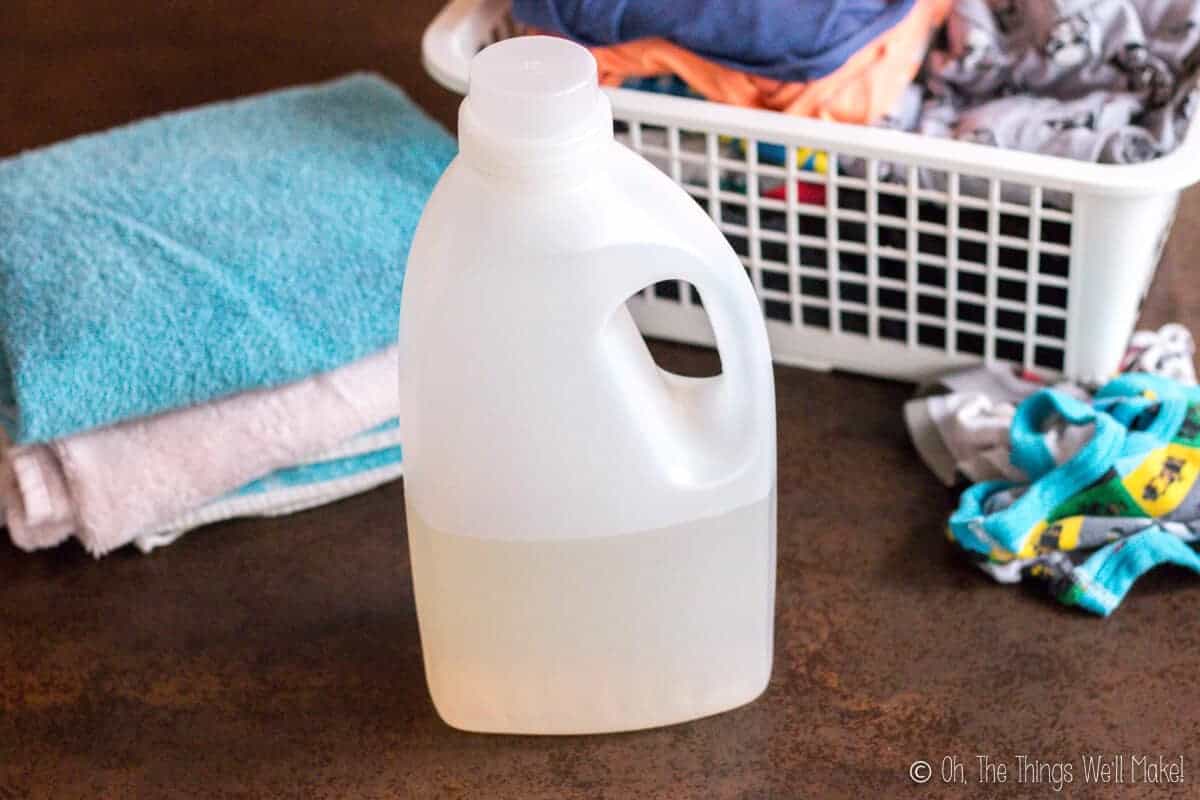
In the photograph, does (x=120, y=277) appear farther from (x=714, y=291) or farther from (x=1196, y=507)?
(x=1196, y=507)

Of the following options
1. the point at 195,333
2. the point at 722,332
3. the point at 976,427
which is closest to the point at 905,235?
the point at 976,427

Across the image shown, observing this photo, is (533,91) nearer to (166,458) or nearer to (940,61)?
(166,458)

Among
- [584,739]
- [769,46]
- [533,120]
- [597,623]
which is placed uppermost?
[533,120]

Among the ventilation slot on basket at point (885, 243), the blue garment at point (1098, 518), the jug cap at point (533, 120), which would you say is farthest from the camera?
the ventilation slot on basket at point (885, 243)

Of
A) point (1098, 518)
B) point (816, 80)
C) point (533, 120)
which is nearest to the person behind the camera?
point (533, 120)

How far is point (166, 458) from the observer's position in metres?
1.05

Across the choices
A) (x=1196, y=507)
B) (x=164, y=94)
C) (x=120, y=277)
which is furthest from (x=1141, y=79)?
(x=164, y=94)

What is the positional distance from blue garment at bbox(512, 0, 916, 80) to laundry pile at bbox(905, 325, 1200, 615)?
0.89 ft

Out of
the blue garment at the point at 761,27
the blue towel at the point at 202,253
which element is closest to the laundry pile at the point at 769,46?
the blue garment at the point at 761,27

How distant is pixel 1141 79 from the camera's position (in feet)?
3.79

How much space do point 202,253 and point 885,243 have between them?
0.48 m

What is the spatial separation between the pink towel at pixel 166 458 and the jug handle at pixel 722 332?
295 millimetres

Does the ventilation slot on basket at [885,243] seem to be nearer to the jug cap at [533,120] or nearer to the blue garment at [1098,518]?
the blue garment at [1098,518]

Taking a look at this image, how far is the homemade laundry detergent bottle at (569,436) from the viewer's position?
76 cm
